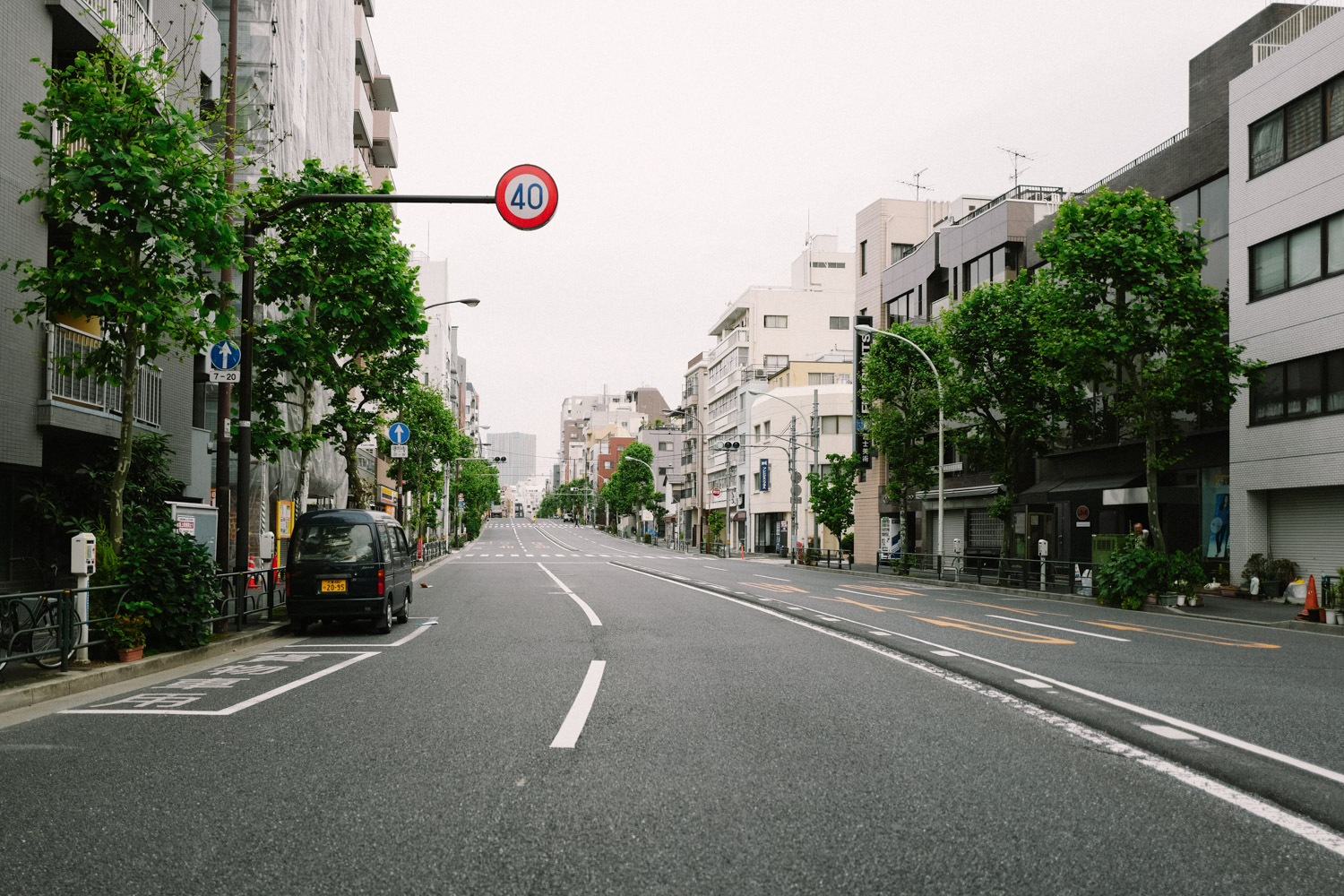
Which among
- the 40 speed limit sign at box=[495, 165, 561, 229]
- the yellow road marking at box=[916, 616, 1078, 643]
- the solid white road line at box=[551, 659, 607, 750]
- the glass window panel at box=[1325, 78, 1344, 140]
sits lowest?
the yellow road marking at box=[916, 616, 1078, 643]

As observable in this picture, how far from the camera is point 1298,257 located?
25.2 m

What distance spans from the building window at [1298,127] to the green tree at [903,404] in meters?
13.1

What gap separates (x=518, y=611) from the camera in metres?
18.9

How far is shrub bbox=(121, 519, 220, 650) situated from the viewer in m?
11.5

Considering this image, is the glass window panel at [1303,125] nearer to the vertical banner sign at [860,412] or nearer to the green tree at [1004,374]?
the green tree at [1004,374]

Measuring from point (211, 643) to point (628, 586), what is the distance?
14.7 metres

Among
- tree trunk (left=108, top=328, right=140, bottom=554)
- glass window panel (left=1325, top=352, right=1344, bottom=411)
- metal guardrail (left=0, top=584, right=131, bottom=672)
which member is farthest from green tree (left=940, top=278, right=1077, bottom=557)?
metal guardrail (left=0, top=584, right=131, bottom=672)

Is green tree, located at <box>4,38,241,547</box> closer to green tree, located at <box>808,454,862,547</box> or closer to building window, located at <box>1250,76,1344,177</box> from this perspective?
building window, located at <box>1250,76,1344,177</box>

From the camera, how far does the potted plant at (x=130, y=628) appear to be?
35.5ft

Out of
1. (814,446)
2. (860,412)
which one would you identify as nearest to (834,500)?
(860,412)

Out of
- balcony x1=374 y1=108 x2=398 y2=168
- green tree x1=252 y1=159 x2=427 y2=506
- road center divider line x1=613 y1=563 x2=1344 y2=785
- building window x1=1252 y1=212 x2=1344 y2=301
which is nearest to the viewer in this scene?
road center divider line x1=613 y1=563 x2=1344 y2=785

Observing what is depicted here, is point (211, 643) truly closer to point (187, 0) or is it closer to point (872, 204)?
point (187, 0)

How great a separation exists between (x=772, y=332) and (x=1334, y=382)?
6037 cm

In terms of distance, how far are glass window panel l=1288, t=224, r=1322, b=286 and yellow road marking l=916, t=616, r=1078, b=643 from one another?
589 inches
